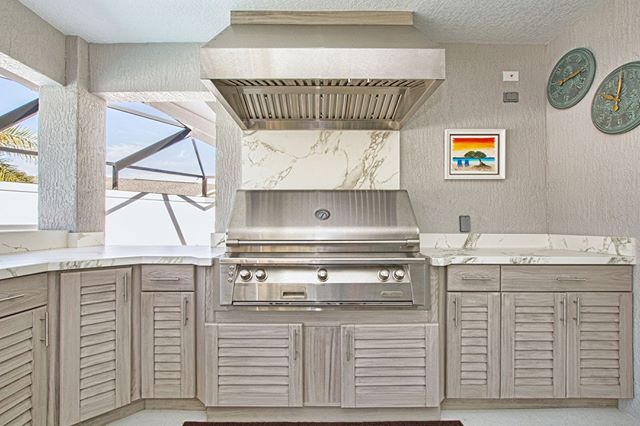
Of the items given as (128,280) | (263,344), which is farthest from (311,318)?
(128,280)

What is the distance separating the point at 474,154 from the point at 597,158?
70 centimetres

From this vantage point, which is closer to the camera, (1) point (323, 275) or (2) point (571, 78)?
(1) point (323, 275)

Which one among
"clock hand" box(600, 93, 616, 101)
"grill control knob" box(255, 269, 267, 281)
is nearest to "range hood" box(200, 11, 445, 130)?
"grill control knob" box(255, 269, 267, 281)

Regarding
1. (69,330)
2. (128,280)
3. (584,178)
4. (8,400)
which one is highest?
(584,178)

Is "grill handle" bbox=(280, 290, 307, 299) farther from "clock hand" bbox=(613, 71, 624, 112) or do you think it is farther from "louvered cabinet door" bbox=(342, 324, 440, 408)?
"clock hand" bbox=(613, 71, 624, 112)

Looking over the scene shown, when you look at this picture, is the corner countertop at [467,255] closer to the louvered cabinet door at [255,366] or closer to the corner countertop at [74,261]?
the corner countertop at [74,261]

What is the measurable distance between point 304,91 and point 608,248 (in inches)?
76.5

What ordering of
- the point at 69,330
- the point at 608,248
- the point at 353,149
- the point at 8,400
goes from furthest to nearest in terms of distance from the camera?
the point at 353,149 → the point at 608,248 → the point at 69,330 → the point at 8,400

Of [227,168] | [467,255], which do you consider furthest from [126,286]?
[467,255]

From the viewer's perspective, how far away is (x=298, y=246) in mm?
2385

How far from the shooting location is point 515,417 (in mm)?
2141

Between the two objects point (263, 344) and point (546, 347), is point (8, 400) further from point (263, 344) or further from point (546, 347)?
point (546, 347)

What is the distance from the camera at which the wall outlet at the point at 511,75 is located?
2.75m

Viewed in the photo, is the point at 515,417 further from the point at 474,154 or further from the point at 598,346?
the point at 474,154
